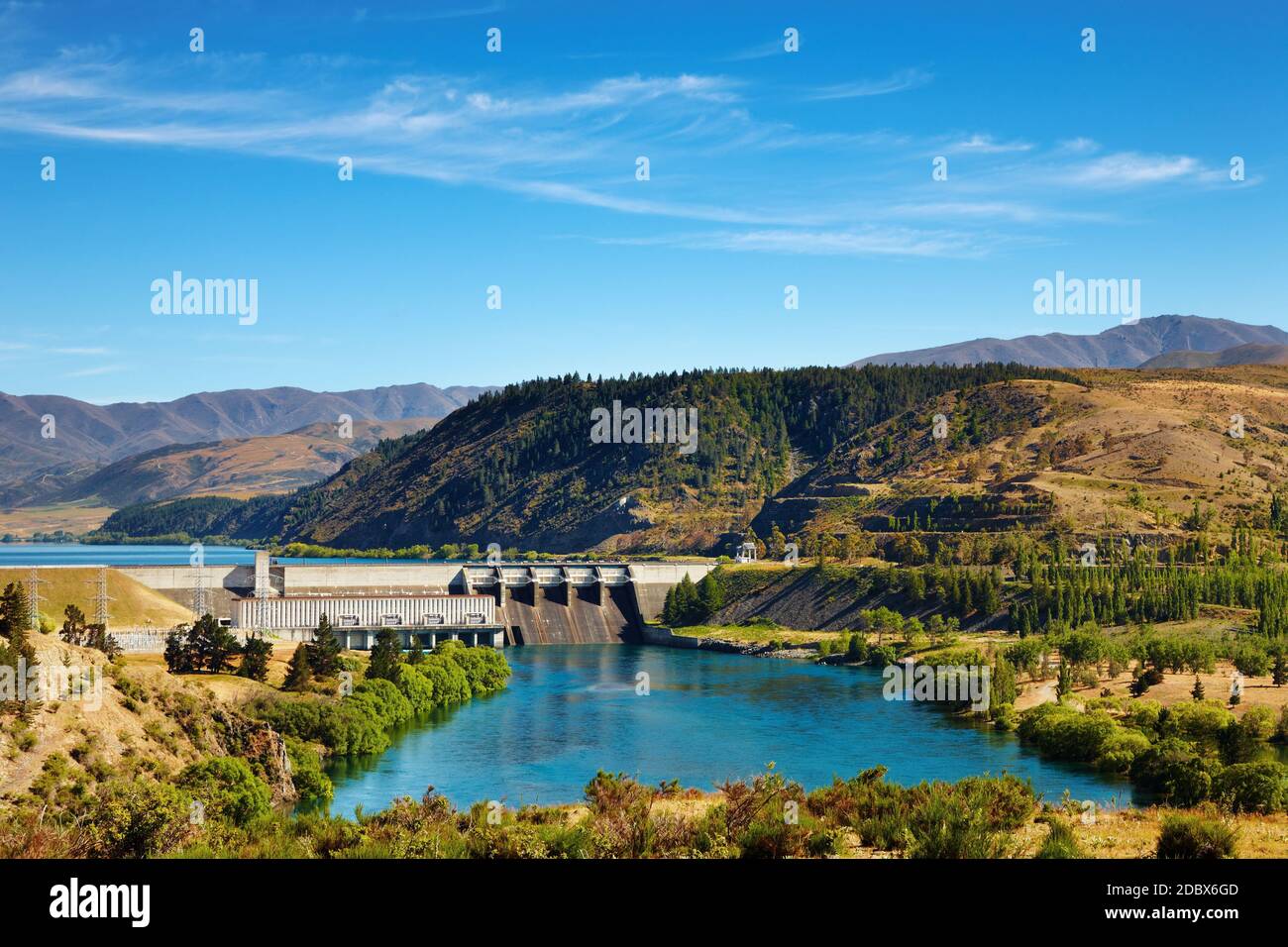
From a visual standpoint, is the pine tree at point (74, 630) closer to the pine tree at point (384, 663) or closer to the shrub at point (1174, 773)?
the pine tree at point (384, 663)

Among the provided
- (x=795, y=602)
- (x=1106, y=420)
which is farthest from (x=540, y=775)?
(x=1106, y=420)

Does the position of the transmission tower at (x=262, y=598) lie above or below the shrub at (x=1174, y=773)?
above

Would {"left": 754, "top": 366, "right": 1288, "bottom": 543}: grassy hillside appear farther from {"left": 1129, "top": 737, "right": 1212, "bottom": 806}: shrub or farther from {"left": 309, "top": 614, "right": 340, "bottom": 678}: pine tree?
{"left": 309, "top": 614, "right": 340, "bottom": 678}: pine tree

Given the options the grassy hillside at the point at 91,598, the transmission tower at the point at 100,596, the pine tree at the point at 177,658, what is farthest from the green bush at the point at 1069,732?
the grassy hillside at the point at 91,598

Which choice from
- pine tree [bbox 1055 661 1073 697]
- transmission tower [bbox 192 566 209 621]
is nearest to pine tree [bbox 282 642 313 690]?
transmission tower [bbox 192 566 209 621]
